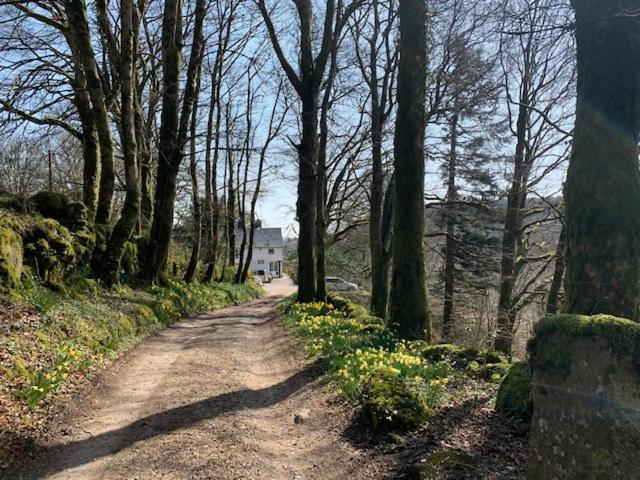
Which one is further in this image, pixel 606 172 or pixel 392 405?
pixel 392 405

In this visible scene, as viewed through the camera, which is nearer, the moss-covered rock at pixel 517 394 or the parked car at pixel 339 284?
the moss-covered rock at pixel 517 394

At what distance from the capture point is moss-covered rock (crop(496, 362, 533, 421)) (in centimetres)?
422

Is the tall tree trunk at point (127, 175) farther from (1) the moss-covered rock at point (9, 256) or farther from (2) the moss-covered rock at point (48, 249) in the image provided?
(1) the moss-covered rock at point (9, 256)

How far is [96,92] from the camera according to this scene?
11391mm

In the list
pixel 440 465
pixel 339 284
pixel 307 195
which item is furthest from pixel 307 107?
pixel 339 284

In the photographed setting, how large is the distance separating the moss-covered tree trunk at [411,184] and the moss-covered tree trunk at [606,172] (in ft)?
13.4

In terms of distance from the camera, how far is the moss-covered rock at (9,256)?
690 centimetres

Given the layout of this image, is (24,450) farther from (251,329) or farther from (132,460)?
(251,329)

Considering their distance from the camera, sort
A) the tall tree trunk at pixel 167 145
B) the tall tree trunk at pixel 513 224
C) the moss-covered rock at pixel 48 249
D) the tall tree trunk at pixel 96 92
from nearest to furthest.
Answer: the moss-covered rock at pixel 48 249 → the tall tree trunk at pixel 96 92 → the tall tree trunk at pixel 167 145 → the tall tree trunk at pixel 513 224

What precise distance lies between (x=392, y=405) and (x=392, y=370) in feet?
3.00

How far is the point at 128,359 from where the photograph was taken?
7652mm

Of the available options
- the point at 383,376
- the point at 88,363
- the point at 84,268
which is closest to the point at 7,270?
the point at 88,363

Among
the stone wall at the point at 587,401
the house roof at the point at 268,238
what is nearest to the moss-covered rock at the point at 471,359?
the stone wall at the point at 587,401

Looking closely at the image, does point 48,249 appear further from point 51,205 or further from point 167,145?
point 167,145
